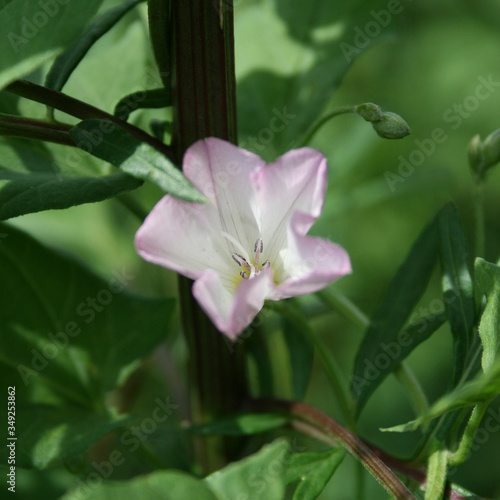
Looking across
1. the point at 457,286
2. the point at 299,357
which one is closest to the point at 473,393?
the point at 457,286

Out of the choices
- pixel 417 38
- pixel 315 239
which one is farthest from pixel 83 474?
pixel 417 38

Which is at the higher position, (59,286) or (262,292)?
(262,292)

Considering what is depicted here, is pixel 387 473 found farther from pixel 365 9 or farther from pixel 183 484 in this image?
pixel 365 9

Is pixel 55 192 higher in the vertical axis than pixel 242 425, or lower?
higher

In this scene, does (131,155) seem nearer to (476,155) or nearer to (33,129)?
(33,129)

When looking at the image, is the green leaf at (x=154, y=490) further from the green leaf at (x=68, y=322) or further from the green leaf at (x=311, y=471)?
the green leaf at (x=68, y=322)

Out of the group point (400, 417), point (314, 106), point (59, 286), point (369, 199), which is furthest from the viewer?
point (400, 417)

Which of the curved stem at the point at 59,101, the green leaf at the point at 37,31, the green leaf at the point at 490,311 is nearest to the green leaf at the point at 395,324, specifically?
the green leaf at the point at 490,311
